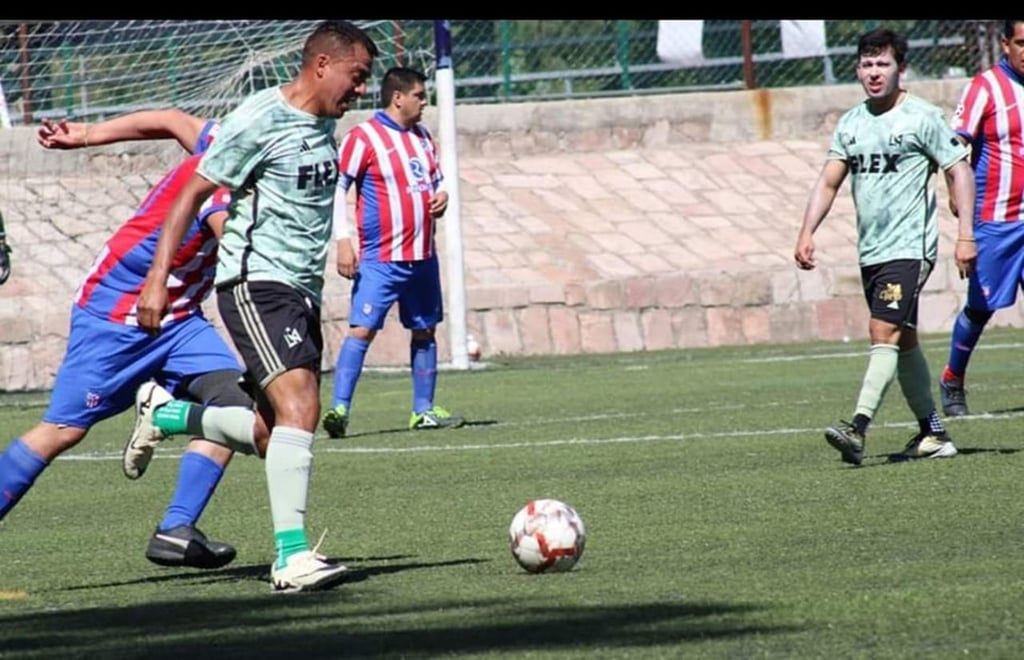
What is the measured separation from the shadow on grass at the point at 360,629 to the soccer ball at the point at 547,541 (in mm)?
538

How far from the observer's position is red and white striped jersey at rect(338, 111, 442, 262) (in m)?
13.4

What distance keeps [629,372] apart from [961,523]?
A: 378 inches

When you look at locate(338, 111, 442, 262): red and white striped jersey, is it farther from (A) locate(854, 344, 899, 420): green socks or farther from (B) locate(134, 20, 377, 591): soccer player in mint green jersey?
(B) locate(134, 20, 377, 591): soccer player in mint green jersey

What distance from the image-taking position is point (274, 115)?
→ 686cm

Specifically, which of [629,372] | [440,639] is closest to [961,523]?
[440,639]

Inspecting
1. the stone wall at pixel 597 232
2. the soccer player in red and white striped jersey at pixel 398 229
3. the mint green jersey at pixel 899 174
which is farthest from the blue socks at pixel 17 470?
the stone wall at pixel 597 232

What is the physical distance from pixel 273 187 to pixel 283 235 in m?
0.16

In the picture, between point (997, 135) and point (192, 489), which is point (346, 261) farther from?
point (192, 489)

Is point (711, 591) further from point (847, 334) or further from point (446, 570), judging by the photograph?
point (847, 334)

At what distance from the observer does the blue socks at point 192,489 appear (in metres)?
7.55

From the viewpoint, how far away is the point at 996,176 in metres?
11.8

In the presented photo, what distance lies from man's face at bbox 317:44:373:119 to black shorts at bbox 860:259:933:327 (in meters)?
3.57

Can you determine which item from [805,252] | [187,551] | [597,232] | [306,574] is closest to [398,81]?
[805,252]

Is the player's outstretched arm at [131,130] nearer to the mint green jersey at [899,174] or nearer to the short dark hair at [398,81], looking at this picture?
the mint green jersey at [899,174]
